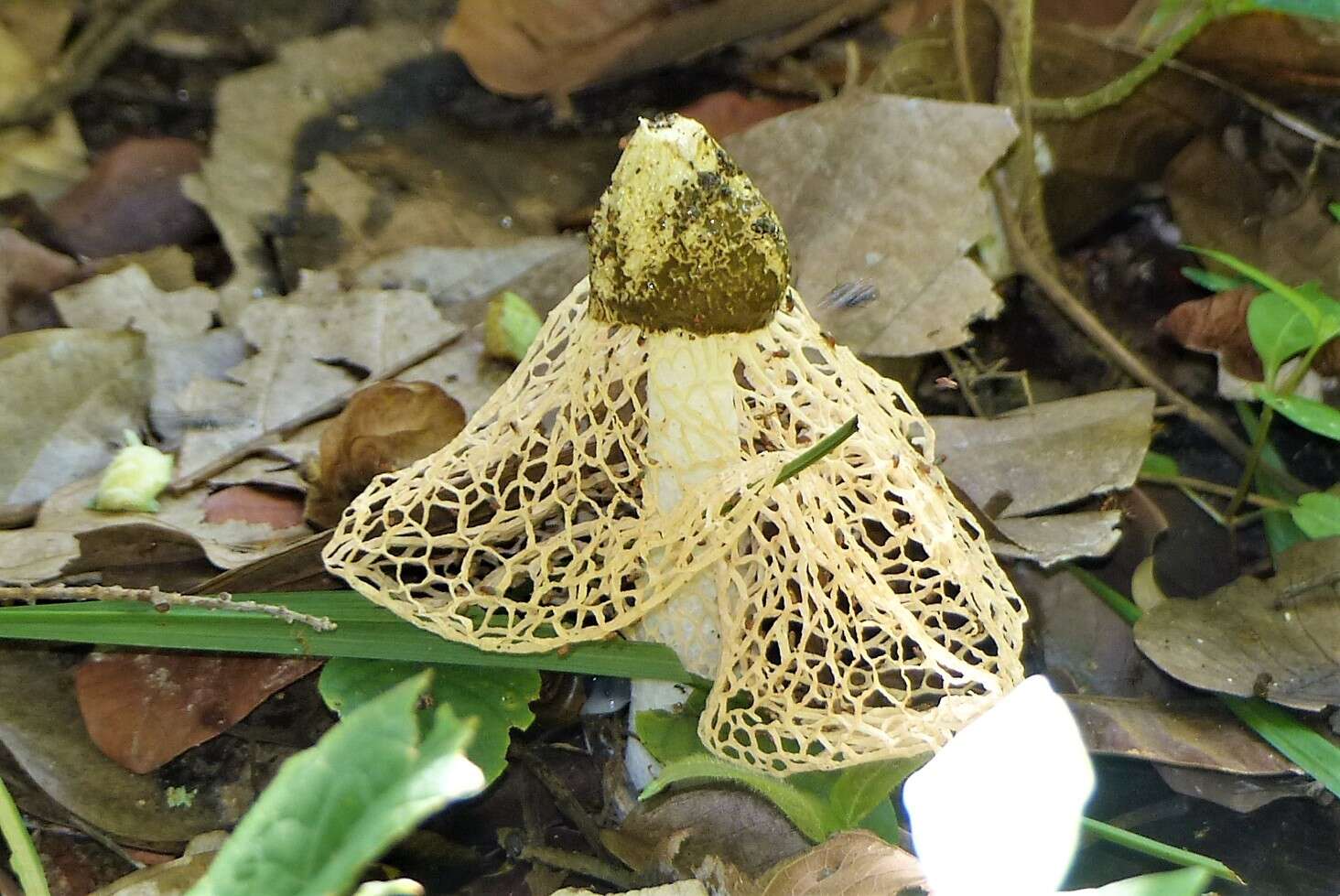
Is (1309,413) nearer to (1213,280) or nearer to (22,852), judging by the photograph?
(1213,280)

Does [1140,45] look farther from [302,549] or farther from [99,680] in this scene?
[99,680]

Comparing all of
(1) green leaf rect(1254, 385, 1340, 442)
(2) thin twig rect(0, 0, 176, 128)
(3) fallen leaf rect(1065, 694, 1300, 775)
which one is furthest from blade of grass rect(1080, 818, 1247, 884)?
(2) thin twig rect(0, 0, 176, 128)

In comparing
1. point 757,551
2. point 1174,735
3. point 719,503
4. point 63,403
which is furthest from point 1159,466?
point 63,403

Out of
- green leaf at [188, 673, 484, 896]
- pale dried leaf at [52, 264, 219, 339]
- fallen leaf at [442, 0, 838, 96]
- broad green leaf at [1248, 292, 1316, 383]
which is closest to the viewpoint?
green leaf at [188, 673, 484, 896]

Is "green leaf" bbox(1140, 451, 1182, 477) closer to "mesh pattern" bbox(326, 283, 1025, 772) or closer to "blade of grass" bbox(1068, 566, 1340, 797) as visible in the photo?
"blade of grass" bbox(1068, 566, 1340, 797)

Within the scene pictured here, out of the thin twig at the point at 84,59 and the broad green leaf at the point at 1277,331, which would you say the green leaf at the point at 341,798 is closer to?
the broad green leaf at the point at 1277,331

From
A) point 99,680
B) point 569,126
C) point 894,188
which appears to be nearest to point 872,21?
point 569,126

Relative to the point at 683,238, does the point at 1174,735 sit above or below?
below
